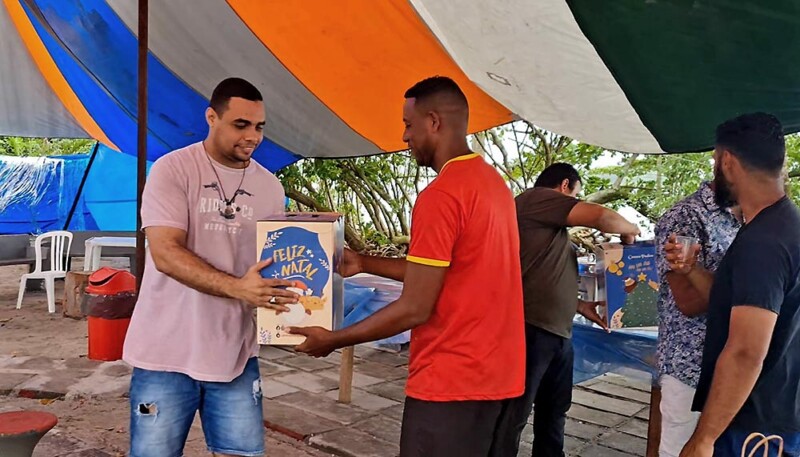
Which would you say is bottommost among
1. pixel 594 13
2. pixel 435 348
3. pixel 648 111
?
pixel 435 348

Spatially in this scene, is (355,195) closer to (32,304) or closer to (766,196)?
(32,304)

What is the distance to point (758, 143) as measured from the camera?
1885mm

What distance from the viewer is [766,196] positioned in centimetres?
187

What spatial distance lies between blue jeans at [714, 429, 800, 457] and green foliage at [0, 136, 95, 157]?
57.1ft

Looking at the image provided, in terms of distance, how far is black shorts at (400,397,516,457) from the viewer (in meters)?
1.99

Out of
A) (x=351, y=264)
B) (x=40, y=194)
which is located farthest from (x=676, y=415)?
(x=40, y=194)

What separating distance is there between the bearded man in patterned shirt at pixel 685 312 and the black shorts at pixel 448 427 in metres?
0.87

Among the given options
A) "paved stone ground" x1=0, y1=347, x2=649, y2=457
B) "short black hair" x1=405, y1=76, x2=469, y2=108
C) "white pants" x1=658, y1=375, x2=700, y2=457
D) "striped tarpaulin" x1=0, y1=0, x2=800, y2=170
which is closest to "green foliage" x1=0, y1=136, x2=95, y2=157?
"striped tarpaulin" x1=0, y1=0, x2=800, y2=170

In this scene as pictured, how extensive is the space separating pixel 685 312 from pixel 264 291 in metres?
1.57

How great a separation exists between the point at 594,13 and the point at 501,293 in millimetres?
1226

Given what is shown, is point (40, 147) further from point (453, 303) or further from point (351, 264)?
point (453, 303)

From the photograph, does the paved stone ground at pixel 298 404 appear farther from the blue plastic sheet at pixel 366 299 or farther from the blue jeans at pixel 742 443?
the blue jeans at pixel 742 443

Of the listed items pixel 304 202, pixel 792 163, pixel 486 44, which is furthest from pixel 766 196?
pixel 304 202

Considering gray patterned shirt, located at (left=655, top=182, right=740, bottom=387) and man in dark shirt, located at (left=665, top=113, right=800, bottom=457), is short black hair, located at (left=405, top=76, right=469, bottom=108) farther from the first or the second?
gray patterned shirt, located at (left=655, top=182, right=740, bottom=387)
